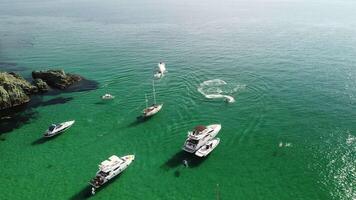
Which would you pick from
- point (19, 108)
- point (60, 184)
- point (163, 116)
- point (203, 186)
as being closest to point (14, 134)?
point (19, 108)

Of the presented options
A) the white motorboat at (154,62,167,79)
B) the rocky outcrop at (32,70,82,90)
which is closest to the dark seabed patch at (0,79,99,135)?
the rocky outcrop at (32,70,82,90)

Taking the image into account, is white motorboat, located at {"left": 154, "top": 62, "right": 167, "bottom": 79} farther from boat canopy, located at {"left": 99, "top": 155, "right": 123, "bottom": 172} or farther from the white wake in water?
boat canopy, located at {"left": 99, "top": 155, "right": 123, "bottom": 172}

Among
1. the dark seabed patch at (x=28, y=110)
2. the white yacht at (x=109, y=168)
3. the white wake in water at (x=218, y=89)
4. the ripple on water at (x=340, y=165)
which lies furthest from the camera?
the white wake in water at (x=218, y=89)

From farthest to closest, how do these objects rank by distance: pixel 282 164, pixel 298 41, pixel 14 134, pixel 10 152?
1. pixel 298 41
2. pixel 14 134
3. pixel 10 152
4. pixel 282 164

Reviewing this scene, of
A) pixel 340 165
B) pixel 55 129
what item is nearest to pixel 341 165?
pixel 340 165

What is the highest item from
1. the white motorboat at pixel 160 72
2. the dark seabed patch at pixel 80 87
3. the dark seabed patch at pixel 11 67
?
the dark seabed patch at pixel 11 67

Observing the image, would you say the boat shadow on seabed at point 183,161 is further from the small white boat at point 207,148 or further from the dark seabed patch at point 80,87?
the dark seabed patch at point 80,87

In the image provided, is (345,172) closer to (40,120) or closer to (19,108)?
(40,120)

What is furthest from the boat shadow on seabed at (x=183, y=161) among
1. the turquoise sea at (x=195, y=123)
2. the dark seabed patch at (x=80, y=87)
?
the dark seabed patch at (x=80, y=87)
